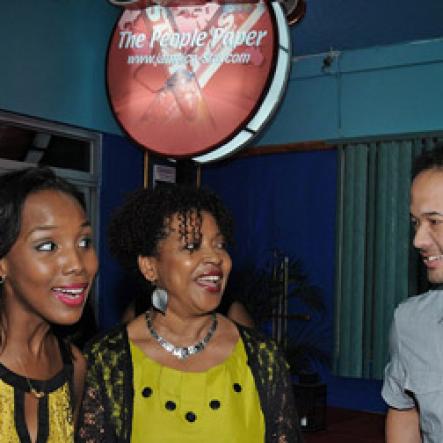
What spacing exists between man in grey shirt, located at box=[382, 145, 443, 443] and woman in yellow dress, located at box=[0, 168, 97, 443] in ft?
2.67

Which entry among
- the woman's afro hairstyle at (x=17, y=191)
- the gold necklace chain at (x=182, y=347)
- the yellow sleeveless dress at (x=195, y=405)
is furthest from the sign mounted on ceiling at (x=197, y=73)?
the woman's afro hairstyle at (x=17, y=191)

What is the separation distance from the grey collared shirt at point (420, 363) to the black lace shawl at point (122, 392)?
28 centimetres

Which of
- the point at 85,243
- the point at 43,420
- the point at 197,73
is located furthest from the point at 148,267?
the point at 197,73

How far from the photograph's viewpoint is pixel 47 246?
4.84 feet

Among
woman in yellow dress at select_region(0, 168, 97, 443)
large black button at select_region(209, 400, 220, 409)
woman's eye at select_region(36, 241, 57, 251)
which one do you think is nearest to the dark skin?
large black button at select_region(209, 400, 220, 409)

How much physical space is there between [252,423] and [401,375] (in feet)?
1.34

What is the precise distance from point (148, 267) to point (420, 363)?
80 cm

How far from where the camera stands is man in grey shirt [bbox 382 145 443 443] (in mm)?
1709

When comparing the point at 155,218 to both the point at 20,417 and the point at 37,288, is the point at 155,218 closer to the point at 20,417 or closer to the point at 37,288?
the point at 37,288

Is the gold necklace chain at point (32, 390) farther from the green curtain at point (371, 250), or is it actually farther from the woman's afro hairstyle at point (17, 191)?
the green curtain at point (371, 250)

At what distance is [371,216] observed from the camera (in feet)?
19.2

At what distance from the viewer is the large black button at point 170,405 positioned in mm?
1849

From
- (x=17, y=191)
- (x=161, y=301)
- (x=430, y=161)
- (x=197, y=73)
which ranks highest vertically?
(x=197, y=73)

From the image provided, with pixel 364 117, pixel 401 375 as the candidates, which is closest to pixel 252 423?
pixel 401 375
